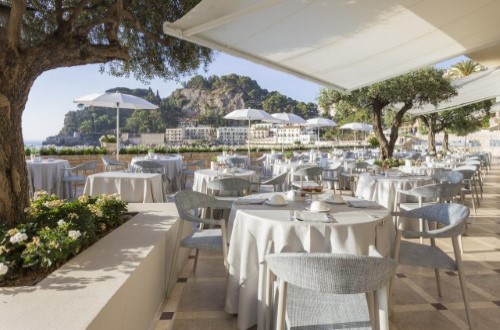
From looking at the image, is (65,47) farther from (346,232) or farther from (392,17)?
(392,17)

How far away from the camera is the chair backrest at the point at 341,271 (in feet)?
3.97

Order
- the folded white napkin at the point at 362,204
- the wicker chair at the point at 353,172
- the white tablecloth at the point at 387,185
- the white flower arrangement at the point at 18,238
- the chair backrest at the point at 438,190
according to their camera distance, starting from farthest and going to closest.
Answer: the wicker chair at the point at 353,172 → the white tablecloth at the point at 387,185 → the chair backrest at the point at 438,190 → the folded white napkin at the point at 362,204 → the white flower arrangement at the point at 18,238

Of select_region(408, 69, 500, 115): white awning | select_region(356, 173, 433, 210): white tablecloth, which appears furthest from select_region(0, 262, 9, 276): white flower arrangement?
select_region(408, 69, 500, 115): white awning

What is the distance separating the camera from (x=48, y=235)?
6.79 feet

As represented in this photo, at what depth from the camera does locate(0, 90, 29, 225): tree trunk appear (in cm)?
217

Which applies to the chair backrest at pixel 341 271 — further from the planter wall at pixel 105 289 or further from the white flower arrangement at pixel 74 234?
the white flower arrangement at pixel 74 234

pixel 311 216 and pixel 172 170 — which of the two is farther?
pixel 172 170

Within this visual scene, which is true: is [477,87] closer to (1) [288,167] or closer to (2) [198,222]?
A: (1) [288,167]

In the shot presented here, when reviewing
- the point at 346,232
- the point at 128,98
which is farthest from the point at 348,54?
the point at 128,98

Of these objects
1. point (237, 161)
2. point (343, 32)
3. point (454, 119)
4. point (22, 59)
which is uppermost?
point (343, 32)

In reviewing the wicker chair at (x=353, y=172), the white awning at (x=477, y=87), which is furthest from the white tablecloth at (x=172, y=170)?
the white awning at (x=477, y=87)

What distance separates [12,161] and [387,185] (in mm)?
4108

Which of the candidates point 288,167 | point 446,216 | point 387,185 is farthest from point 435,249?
point 288,167

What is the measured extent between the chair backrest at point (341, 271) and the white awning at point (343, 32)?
81.2 inches
